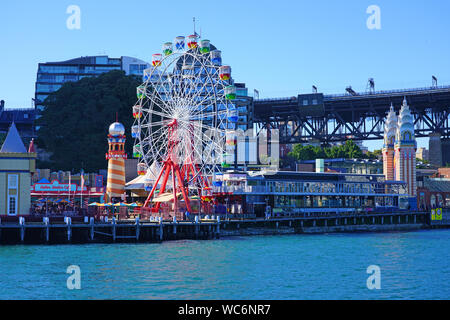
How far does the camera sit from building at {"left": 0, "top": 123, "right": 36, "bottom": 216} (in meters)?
80.5

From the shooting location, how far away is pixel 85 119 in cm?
13925

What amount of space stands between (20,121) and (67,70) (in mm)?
19733

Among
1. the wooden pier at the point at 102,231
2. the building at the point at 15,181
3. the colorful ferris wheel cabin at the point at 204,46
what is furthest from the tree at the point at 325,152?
the building at the point at 15,181

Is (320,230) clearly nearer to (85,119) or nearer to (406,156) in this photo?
(406,156)

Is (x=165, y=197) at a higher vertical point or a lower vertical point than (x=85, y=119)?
lower

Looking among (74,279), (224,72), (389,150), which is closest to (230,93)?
(224,72)

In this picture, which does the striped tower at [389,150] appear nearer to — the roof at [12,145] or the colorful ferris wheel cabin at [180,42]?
the colorful ferris wheel cabin at [180,42]

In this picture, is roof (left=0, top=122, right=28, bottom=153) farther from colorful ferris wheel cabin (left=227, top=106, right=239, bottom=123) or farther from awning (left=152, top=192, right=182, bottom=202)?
colorful ferris wheel cabin (left=227, top=106, right=239, bottom=123)

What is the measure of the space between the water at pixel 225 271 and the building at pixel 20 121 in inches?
3904

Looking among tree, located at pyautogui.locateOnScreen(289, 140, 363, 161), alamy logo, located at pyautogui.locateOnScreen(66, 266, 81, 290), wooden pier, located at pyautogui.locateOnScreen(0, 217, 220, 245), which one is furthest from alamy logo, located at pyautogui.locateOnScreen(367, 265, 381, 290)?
tree, located at pyautogui.locateOnScreen(289, 140, 363, 161)

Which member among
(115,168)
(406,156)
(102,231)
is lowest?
(102,231)

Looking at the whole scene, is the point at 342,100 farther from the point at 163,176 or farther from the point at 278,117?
the point at 163,176

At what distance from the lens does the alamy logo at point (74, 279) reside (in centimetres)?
4950
